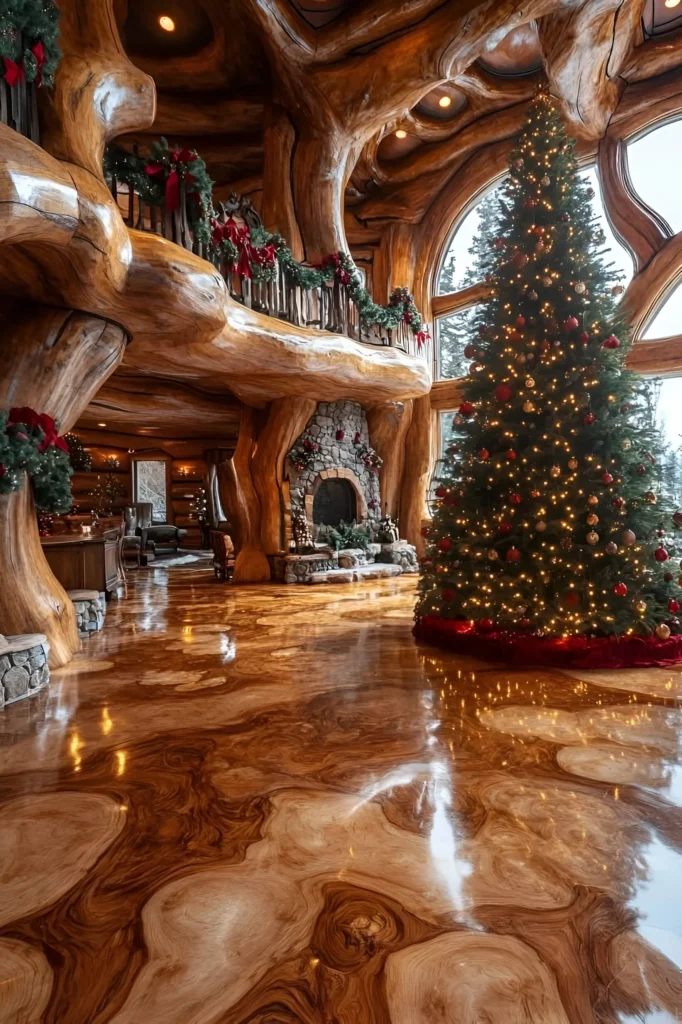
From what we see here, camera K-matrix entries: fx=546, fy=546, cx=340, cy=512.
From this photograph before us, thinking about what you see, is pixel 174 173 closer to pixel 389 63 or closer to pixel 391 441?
pixel 389 63

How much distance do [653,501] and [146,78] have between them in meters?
4.70

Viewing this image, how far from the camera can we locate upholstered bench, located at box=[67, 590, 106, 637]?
4871mm

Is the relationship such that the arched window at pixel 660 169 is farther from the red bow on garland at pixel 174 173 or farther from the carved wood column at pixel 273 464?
the red bow on garland at pixel 174 173

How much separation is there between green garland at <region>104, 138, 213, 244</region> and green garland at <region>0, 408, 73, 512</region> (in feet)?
7.24

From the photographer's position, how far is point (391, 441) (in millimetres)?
9883

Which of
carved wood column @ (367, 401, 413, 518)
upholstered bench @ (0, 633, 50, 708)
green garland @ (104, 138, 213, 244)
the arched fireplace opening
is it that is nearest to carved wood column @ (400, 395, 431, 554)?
carved wood column @ (367, 401, 413, 518)

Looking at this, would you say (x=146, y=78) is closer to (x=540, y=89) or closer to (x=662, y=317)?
(x=540, y=89)

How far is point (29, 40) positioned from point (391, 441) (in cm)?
750

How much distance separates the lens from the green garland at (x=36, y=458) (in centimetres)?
340

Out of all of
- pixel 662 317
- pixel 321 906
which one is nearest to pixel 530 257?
pixel 321 906

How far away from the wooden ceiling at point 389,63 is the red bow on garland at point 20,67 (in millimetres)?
4279

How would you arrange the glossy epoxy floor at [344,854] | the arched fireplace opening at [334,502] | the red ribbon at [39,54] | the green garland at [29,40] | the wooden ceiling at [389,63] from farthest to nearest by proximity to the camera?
1. the arched fireplace opening at [334,502]
2. the wooden ceiling at [389,63]
3. the red ribbon at [39,54]
4. the green garland at [29,40]
5. the glossy epoxy floor at [344,854]

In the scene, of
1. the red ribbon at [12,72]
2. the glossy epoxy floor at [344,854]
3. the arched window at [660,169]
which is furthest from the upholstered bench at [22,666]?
the arched window at [660,169]

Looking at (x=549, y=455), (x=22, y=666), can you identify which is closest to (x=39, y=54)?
(x=22, y=666)
